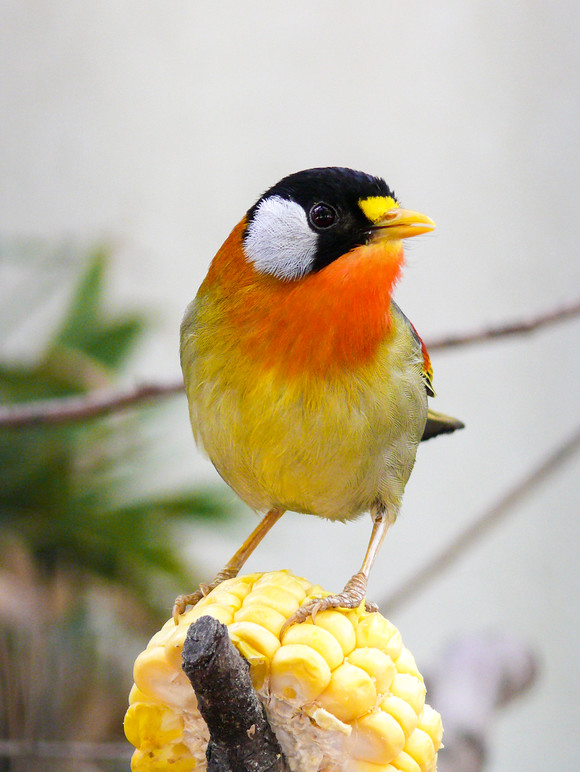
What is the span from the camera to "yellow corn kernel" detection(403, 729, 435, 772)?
24.7 inches

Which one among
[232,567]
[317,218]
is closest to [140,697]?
[232,567]

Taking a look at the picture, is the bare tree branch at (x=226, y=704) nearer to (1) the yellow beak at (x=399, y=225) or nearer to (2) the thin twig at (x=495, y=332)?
(1) the yellow beak at (x=399, y=225)

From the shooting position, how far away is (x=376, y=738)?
0.59m

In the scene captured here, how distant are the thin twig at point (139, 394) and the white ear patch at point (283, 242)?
47 centimetres

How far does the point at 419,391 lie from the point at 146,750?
0.46m

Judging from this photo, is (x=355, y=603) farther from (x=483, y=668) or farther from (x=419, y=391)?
(x=483, y=668)

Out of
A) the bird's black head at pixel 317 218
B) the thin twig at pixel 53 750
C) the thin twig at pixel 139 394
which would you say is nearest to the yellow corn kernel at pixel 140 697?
the bird's black head at pixel 317 218

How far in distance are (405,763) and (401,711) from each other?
4 centimetres

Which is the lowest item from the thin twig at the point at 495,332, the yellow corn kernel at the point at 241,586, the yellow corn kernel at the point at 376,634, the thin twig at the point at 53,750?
the thin twig at the point at 53,750

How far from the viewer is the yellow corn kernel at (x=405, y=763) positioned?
616 mm

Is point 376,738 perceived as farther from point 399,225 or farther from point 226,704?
point 399,225

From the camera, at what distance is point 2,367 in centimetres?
277

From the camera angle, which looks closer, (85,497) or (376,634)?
(376,634)

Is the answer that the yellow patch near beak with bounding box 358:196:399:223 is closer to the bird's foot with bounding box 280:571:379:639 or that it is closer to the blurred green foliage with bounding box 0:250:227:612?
the bird's foot with bounding box 280:571:379:639
